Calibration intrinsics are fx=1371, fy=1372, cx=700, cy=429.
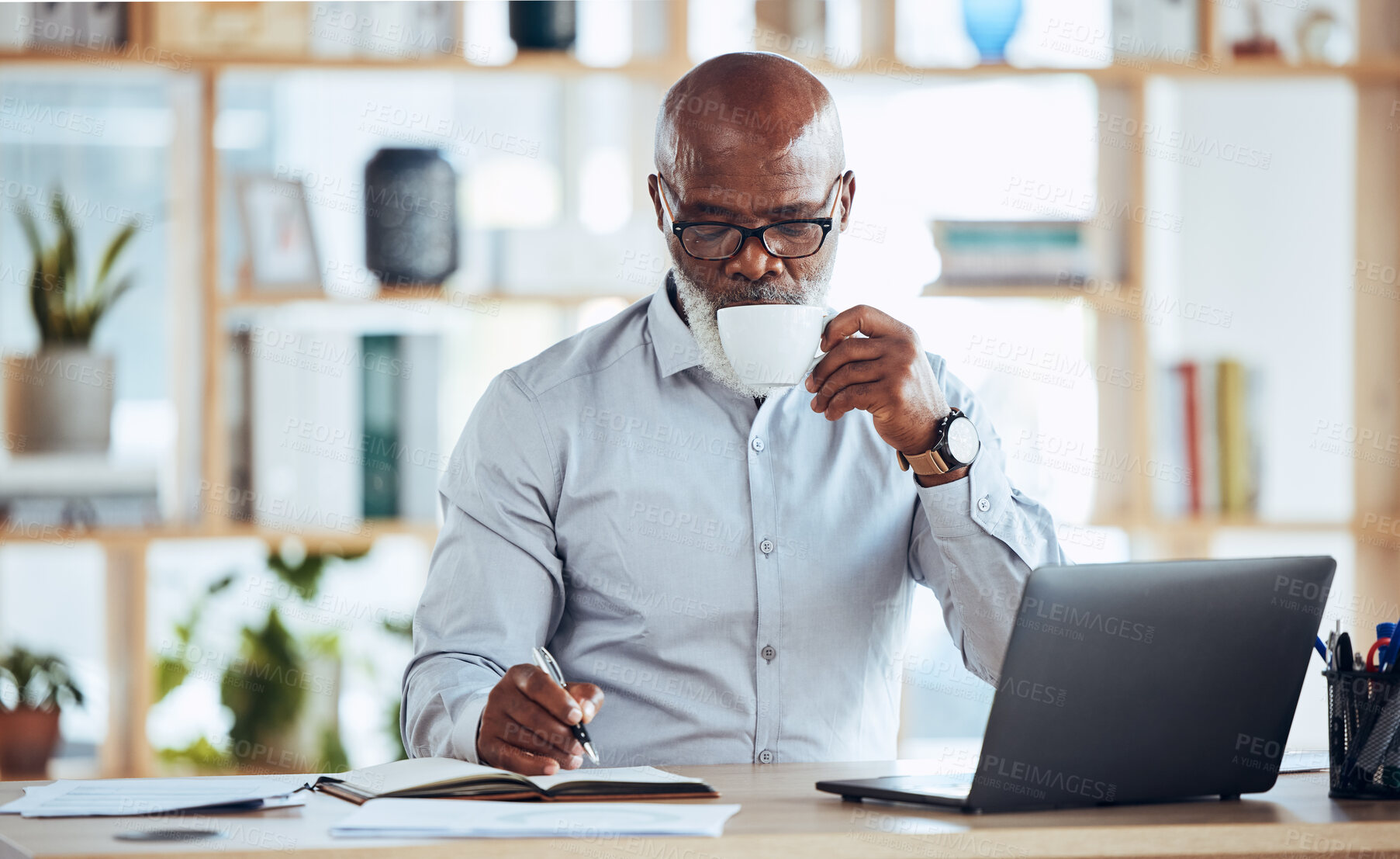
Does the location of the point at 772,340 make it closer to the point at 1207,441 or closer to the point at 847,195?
the point at 847,195

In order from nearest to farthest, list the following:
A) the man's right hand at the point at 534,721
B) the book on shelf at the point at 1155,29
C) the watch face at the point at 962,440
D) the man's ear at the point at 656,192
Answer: the man's right hand at the point at 534,721
the watch face at the point at 962,440
the man's ear at the point at 656,192
the book on shelf at the point at 1155,29

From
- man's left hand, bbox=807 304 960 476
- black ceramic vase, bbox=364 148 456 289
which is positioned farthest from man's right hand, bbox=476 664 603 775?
black ceramic vase, bbox=364 148 456 289

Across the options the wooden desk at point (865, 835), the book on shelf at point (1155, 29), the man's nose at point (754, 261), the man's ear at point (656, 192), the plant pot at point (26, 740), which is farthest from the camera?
the book on shelf at point (1155, 29)

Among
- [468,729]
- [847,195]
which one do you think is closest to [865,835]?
[468,729]

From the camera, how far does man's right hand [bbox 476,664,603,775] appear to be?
1.16 meters

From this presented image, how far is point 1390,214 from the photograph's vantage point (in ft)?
9.96

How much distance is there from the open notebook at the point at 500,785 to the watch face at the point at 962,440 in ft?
1.51

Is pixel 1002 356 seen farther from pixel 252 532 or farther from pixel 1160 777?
pixel 1160 777

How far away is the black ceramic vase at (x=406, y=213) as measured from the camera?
2.83 metres

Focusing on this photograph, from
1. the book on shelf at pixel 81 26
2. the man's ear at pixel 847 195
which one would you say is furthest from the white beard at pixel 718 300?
the book on shelf at pixel 81 26

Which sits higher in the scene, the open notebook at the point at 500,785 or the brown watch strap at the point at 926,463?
the brown watch strap at the point at 926,463

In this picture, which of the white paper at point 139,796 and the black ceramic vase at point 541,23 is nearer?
the white paper at point 139,796

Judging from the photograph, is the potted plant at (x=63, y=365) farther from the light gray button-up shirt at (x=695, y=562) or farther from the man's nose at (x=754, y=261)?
the man's nose at (x=754, y=261)

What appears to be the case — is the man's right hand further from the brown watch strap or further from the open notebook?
the brown watch strap
